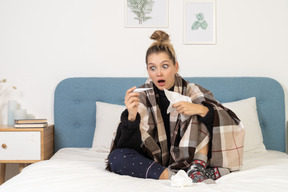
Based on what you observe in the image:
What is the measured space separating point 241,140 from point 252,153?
592 millimetres

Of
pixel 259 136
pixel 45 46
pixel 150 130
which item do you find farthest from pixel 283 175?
pixel 45 46

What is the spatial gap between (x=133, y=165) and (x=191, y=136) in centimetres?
34

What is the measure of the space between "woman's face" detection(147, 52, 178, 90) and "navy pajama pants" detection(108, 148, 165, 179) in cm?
44

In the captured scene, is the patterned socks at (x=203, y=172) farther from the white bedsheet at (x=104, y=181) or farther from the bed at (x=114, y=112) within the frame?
the bed at (x=114, y=112)

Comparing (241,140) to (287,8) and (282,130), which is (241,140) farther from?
(287,8)

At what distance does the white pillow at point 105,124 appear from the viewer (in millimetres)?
2414

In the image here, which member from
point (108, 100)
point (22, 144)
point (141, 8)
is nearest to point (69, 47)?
point (108, 100)

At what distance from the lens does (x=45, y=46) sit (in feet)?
9.15

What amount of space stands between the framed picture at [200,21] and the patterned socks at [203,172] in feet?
4.56

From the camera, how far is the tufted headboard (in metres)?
2.68

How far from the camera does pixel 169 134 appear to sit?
73.5 inches

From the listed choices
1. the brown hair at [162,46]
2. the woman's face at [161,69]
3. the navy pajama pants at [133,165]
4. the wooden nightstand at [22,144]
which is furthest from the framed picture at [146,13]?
the navy pajama pants at [133,165]

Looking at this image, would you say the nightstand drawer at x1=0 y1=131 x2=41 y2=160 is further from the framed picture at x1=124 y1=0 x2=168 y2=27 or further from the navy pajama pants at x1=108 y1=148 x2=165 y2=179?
the framed picture at x1=124 y1=0 x2=168 y2=27

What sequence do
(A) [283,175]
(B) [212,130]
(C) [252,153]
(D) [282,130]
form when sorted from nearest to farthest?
1. (A) [283,175]
2. (B) [212,130]
3. (C) [252,153]
4. (D) [282,130]
